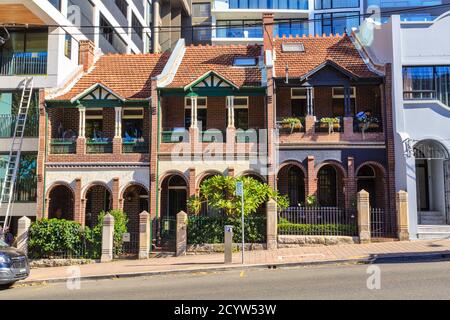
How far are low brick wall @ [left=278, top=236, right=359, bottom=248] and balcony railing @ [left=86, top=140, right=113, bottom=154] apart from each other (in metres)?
9.33

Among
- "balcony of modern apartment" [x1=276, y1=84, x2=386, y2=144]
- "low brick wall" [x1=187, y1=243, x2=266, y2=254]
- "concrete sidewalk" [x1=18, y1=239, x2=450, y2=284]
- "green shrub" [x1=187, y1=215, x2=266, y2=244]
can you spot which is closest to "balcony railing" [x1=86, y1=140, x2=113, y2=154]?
"green shrub" [x1=187, y1=215, x2=266, y2=244]

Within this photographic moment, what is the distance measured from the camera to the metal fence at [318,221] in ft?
64.4

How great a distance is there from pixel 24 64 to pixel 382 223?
19343 mm

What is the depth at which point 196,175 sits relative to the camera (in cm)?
2202

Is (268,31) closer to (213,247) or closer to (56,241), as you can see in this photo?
(213,247)

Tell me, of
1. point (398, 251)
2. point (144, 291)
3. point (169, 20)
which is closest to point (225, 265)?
point (144, 291)

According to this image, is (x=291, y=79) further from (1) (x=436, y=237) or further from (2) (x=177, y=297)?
(2) (x=177, y=297)

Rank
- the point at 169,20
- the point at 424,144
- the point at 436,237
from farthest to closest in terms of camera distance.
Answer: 1. the point at 169,20
2. the point at 424,144
3. the point at 436,237

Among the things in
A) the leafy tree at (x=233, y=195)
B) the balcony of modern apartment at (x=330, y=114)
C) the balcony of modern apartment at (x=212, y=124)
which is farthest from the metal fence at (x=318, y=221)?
the balcony of modern apartment at (x=212, y=124)

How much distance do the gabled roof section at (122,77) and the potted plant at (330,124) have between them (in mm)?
8714

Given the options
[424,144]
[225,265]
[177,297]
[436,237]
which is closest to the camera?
[177,297]

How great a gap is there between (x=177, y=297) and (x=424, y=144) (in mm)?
15281

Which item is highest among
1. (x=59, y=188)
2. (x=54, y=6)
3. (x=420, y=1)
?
(x=420, y=1)

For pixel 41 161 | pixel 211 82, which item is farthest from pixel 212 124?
pixel 41 161
